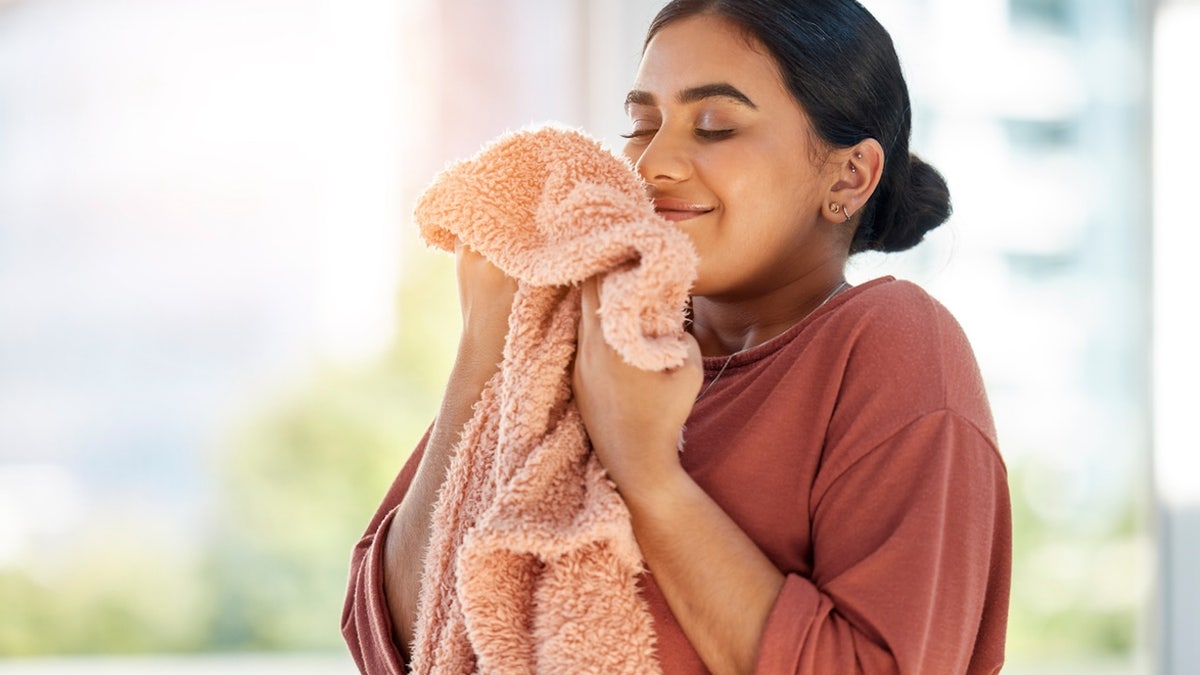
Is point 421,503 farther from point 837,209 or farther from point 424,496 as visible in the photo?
point 837,209

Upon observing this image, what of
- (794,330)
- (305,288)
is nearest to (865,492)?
(794,330)

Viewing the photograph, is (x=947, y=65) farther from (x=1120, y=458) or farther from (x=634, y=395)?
(x=634, y=395)

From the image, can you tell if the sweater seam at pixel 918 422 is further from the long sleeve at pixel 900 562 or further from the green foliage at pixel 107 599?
the green foliage at pixel 107 599

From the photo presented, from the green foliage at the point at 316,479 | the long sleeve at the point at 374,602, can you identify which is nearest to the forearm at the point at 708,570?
the long sleeve at the point at 374,602

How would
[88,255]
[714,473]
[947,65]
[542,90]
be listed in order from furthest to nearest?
[88,255], [542,90], [947,65], [714,473]

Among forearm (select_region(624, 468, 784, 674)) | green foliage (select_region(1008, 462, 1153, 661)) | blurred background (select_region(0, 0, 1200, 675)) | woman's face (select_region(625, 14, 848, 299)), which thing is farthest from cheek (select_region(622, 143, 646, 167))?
green foliage (select_region(1008, 462, 1153, 661))

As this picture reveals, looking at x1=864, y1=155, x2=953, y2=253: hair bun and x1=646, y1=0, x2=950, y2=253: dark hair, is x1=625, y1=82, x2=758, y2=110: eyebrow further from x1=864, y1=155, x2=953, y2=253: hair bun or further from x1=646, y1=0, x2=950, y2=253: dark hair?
x1=864, y1=155, x2=953, y2=253: hair bun

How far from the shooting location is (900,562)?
0.80m

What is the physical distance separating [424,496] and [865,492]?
1.13 ft

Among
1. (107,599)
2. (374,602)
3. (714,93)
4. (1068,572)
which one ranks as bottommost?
(107,599)

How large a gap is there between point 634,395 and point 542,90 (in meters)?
1.90

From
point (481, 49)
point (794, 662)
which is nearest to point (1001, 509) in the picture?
point (794, 662)

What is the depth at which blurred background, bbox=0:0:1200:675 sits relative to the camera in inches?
96.7

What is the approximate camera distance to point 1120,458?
2465mm
